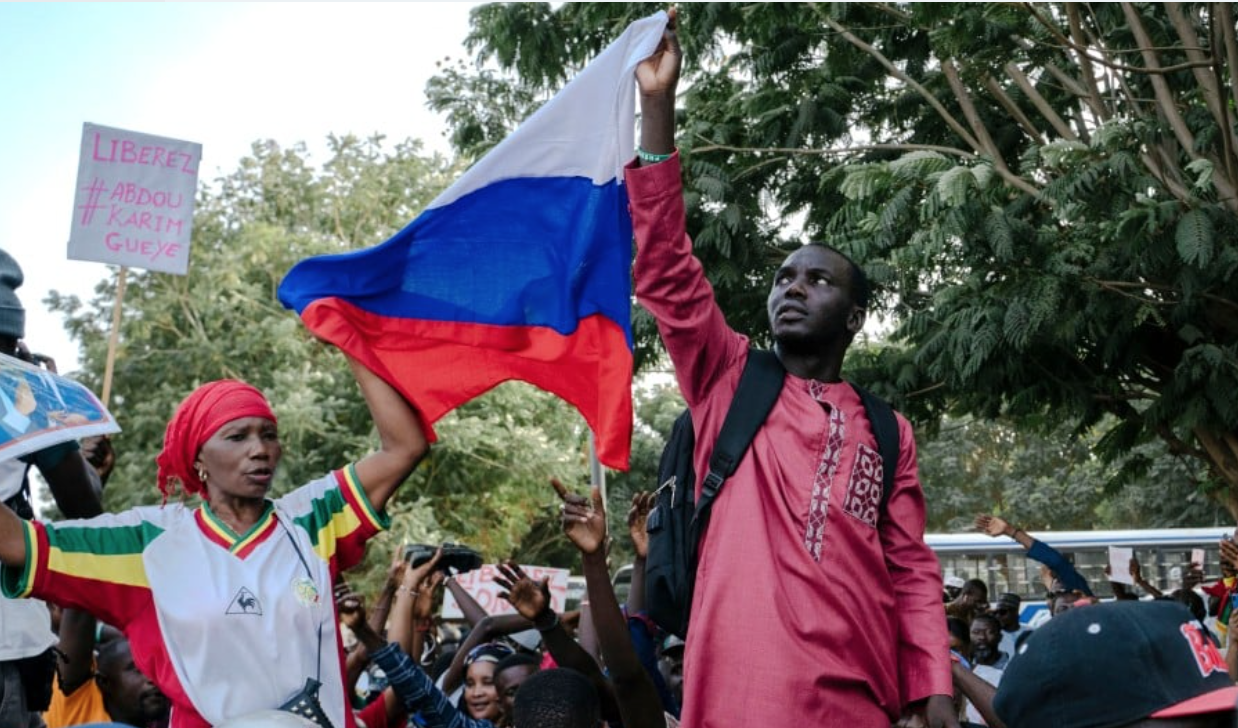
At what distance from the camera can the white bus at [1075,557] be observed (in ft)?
72.6

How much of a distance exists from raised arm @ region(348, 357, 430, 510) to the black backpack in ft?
2.32

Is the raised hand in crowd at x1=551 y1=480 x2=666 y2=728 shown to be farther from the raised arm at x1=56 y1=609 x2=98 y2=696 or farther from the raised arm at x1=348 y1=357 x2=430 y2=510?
the raised arm at x1=56 y1=609 x2=98 y2=696

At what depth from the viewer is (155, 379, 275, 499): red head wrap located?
3.81 meters

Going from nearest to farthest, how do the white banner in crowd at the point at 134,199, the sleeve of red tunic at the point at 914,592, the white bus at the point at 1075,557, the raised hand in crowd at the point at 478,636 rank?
the sleeve of red tunic at the point at 914,592 → the raised hand in crowd at the point at 478,636 → the white banner in crowd at the point at 134,199 → the white bus at the point at 1075,557

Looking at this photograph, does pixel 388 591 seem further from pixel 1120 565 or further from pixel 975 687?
pixel 1120 565

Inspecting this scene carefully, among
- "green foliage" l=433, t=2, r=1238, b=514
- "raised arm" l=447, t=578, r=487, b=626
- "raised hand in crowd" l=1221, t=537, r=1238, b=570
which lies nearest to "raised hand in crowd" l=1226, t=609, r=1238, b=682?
"raised hand in crowd" l=1221, t=537, r=1238, b=570

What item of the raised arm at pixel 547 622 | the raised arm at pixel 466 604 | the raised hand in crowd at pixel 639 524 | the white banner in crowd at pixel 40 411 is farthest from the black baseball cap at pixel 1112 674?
the raised arm at pixel 466 604

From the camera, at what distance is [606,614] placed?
4484 millimetres

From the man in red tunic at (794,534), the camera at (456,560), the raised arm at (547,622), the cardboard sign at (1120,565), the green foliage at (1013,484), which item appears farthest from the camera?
the green foliage at (1013,484)

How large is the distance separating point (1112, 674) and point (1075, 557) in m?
22.0

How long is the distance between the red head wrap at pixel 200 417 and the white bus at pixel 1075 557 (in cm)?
1921

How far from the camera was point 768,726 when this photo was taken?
3389 mm

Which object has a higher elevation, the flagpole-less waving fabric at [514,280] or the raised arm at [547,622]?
the flagpole-less waving fabric at [514,280]

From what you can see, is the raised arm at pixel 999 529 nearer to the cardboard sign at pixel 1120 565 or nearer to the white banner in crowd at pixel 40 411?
the cardboard sign at pixel 1120 565
